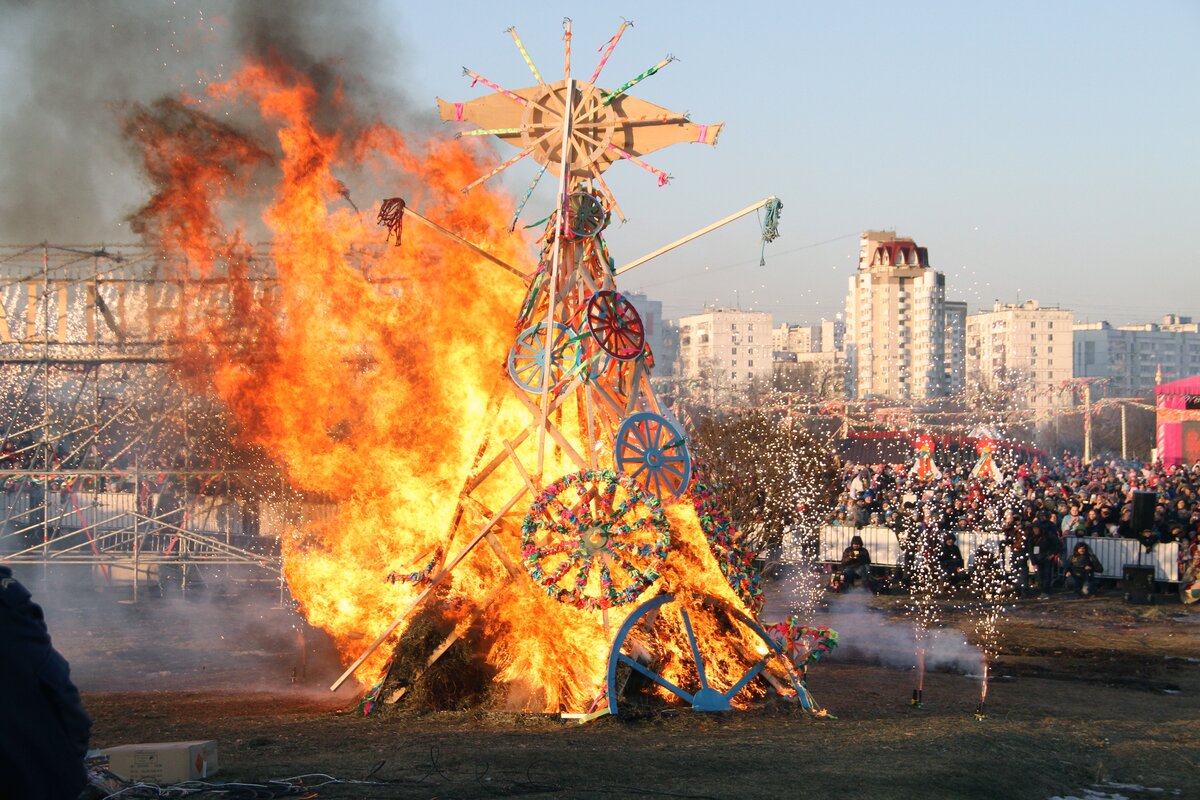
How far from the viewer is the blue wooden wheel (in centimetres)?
1236

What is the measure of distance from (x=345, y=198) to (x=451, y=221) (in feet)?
4.56

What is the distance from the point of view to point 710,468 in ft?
78.7

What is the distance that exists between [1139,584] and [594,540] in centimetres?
1653

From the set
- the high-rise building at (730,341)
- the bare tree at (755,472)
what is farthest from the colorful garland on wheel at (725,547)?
the high-rise building at (730,341)

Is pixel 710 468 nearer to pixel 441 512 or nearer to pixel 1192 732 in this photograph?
pixel 441 512

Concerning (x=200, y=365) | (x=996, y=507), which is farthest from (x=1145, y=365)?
(x=200, y=365)

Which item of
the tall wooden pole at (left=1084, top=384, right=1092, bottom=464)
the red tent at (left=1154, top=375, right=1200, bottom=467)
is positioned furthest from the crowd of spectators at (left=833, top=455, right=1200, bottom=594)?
the red tent at (left=1154, top=375, right=1200, bottom=467)

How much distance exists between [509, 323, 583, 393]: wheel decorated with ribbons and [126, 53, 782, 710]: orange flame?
69 centimetres

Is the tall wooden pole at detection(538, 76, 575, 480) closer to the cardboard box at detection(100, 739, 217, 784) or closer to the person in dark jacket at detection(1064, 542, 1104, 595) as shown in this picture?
the cardboard box at detection(100, 739, 217, 784)

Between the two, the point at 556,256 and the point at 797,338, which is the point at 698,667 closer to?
the point at 556,256

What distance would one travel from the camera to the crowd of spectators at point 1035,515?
84.0 ft

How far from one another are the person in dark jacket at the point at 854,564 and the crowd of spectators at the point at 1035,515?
65cm

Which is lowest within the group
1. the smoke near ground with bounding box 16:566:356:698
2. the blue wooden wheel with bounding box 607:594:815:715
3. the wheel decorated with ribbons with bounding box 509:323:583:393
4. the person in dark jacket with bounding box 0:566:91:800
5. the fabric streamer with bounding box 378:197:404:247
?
the smoke near ground with bounding box 16:566:356:698

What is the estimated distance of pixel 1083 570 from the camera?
83.9ft
